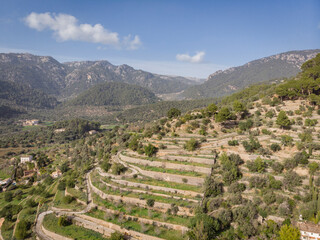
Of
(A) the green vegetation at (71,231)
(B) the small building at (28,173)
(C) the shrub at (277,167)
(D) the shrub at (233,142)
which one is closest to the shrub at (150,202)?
(A) the green vegetation at (71,231)

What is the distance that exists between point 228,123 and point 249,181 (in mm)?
17386

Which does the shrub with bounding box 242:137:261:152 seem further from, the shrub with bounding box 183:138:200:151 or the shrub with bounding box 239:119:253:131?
the shrub with bounding box 183:138:200:151

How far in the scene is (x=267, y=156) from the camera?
28969 millimetres

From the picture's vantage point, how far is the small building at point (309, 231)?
60.0 feet

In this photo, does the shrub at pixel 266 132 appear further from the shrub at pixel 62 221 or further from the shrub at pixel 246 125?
the shrub at pixel 62 221

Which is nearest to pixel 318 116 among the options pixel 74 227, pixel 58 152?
pixel 74 227

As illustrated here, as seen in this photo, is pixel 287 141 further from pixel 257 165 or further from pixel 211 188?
pixel 211 188

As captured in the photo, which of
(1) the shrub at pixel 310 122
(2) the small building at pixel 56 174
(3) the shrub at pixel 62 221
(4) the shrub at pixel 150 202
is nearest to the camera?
(3) the shrub at pixel 62 221

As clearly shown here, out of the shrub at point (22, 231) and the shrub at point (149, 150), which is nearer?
the shrub at point (22, 231)

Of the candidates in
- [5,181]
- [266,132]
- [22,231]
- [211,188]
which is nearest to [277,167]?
[266,132]

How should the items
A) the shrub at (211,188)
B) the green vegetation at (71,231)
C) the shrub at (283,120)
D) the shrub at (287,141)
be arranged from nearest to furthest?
1. the green vegetation at (71,231)
2. the shrub at (211,188)
3. the shrub at (287,141)
4. the shrub at (283,120)

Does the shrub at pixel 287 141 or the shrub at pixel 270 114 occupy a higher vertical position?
the shrub at pixel 270 114

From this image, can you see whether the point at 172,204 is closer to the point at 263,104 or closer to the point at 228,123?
the point at 228,123

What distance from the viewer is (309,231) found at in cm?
1856
